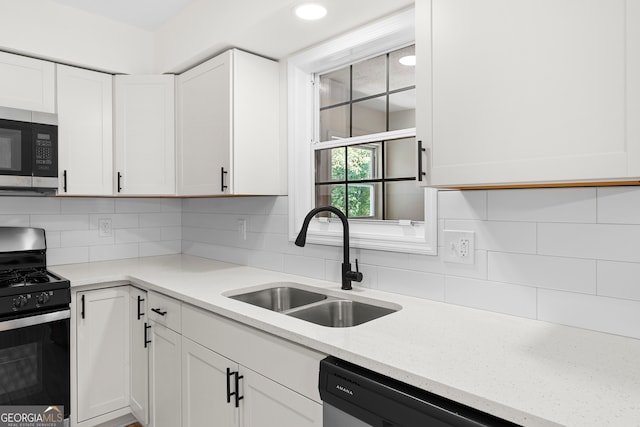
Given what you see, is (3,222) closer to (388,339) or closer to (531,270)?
(388,339)

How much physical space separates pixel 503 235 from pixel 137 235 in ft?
8.02

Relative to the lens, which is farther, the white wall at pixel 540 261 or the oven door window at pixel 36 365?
the oven door window at pixel 36 365

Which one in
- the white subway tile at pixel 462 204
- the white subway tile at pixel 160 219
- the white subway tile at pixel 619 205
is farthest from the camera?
the white subway tile at pixel 160 219

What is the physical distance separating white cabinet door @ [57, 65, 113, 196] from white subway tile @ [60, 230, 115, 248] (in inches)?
16.2

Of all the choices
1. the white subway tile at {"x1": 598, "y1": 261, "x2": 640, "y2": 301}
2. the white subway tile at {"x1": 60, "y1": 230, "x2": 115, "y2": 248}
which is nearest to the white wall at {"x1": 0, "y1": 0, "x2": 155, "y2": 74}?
the white subway tile at {"x1": 60, "y1": 230, "x2": 115, "y2": 248}

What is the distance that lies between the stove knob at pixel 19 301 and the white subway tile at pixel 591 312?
6.97ft

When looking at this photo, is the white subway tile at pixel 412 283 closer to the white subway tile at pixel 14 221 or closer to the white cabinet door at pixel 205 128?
the white cabinet door at pixel 205 128

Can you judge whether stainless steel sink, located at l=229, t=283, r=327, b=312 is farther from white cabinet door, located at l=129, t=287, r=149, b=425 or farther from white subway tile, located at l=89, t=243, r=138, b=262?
white subway tile, located at l=89, t=243, r=138, b=262

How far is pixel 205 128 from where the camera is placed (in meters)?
2.22

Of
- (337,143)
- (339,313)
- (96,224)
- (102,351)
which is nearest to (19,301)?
(102,351)

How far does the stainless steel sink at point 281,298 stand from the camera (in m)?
1.93

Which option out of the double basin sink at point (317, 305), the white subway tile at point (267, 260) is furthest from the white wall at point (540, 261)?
the white subway tile at point (267, 260)

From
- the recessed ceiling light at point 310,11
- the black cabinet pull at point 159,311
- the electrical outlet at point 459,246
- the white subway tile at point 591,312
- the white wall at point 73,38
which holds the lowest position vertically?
the black cabinet pull at point 159,311

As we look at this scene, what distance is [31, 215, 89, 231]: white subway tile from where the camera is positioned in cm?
247
